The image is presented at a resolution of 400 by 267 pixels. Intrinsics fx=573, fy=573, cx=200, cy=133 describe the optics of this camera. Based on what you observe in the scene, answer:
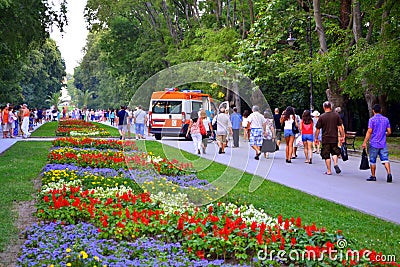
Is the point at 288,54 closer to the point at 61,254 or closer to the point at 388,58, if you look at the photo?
the point at 388,58

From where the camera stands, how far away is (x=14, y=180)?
13281 millimetres

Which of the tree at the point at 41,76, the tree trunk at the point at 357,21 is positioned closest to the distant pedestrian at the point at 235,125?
the tree trunk at the point at 357,21

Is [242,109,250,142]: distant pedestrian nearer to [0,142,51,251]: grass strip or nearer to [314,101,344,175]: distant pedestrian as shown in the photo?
[314,101,344,175]: distant pedestrian

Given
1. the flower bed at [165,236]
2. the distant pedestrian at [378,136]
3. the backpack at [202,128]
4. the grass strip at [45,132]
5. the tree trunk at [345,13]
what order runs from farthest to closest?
the grass strip at [45,132] < the tree trunk at [345,13] < the backpack at [202,128] < the distant pedestrian at [378,136] < the flower bed at [165,236]

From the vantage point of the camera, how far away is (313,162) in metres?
18.7

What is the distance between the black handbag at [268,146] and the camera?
18094 mm

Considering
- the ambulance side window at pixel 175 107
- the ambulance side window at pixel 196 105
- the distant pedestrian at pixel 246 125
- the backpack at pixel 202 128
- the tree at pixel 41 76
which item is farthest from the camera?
the tree at pixel 41 76

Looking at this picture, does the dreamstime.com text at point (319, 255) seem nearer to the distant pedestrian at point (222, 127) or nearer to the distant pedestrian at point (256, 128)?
the distant pedestrian at point (256, 128)

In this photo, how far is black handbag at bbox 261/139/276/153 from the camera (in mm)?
18094

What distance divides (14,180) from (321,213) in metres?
7.40

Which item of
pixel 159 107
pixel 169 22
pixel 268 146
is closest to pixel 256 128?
pixel 268 146

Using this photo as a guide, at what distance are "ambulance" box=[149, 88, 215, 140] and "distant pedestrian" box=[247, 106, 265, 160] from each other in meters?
2.82

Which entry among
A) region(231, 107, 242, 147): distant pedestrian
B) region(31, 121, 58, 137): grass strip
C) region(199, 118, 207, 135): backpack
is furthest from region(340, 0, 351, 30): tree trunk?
region(31, 121, 58, 137): grass strip

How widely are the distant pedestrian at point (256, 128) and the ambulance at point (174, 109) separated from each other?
282 cm
